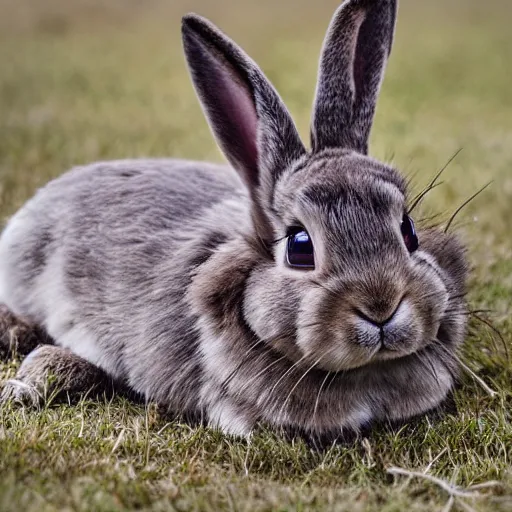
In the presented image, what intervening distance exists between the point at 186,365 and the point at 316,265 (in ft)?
2.67

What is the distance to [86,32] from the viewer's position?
16.0 meters

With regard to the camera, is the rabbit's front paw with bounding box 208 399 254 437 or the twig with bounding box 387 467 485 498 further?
the rabbit's front paw with bounding box 208 399 254 437

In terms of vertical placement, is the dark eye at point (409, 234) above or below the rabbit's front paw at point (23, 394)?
above

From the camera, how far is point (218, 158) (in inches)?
306

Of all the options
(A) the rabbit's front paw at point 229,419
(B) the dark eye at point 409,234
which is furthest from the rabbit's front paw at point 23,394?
(B) the dark eye at point 409,234

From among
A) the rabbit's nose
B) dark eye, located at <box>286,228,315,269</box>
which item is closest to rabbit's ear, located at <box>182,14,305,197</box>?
dark eye, located at <box>286,228,315,269</box>

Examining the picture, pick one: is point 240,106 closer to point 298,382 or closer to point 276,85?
point 298,382

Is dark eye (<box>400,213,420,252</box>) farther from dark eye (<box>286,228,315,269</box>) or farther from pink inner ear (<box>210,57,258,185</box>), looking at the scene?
pink inner ear (<box>210,57,258,185</box>)

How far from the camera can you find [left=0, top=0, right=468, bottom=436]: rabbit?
316 cm

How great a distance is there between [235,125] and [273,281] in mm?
749

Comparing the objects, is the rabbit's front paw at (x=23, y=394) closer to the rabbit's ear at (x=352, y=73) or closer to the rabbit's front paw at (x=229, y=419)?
the rabbit's front paw at (x=229, y=419)

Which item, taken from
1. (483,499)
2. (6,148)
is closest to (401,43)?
(6,148)

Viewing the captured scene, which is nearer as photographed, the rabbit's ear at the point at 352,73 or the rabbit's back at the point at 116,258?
the rabbit's ear at the point at 352,73

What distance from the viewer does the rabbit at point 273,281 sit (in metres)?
3.16
